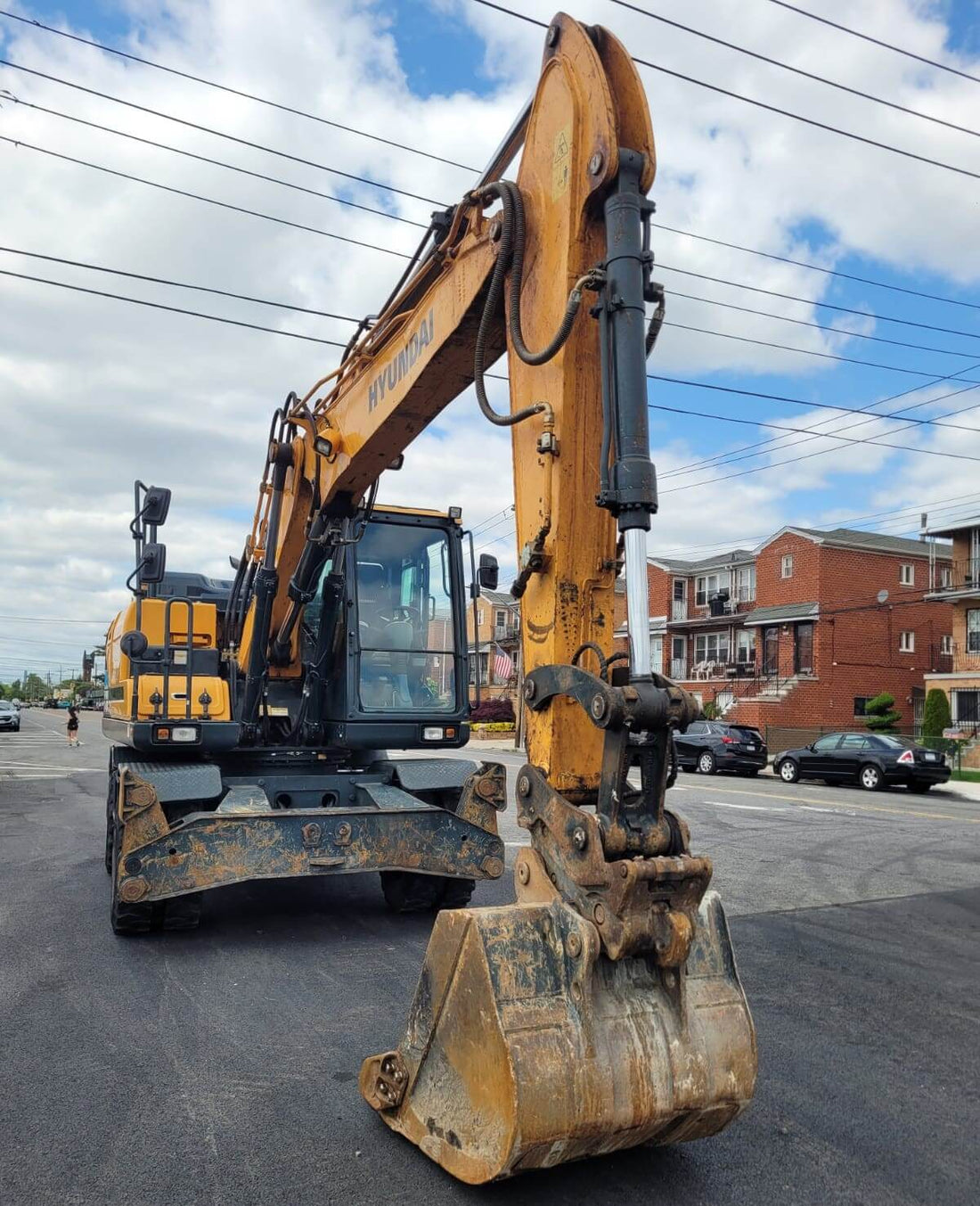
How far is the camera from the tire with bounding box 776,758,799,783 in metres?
25.7

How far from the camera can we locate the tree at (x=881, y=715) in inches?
1380

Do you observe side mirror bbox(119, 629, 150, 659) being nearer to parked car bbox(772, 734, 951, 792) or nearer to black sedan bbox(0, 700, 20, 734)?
parked car bbox(772, 734, 951, 792)

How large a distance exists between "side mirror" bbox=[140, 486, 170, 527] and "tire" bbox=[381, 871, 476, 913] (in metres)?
3.26

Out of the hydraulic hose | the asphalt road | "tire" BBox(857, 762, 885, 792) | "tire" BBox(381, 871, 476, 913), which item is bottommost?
"tire" BBox(857, 762, 885, 792)

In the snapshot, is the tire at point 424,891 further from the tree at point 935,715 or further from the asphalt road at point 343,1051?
the tree at point 935,715

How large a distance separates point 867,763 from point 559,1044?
22.4 meters

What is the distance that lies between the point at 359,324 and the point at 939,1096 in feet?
18.4

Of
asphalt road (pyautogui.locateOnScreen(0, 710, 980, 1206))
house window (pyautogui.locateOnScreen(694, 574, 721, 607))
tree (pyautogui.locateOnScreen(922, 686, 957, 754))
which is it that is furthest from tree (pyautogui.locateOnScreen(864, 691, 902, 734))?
asphalt road (pyautogui.locateOnScreen(0, 710, 980, 1206))

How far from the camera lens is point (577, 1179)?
3.57 metres

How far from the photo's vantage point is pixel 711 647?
47.6 m

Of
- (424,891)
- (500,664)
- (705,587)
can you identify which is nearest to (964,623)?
(705,587)

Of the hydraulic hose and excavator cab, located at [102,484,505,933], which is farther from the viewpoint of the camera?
excavator cab, located at [102,484,505,933]

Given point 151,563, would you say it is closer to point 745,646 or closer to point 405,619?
point 405,619

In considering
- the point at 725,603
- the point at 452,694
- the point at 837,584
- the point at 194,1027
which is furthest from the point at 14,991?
the point at 725,603
